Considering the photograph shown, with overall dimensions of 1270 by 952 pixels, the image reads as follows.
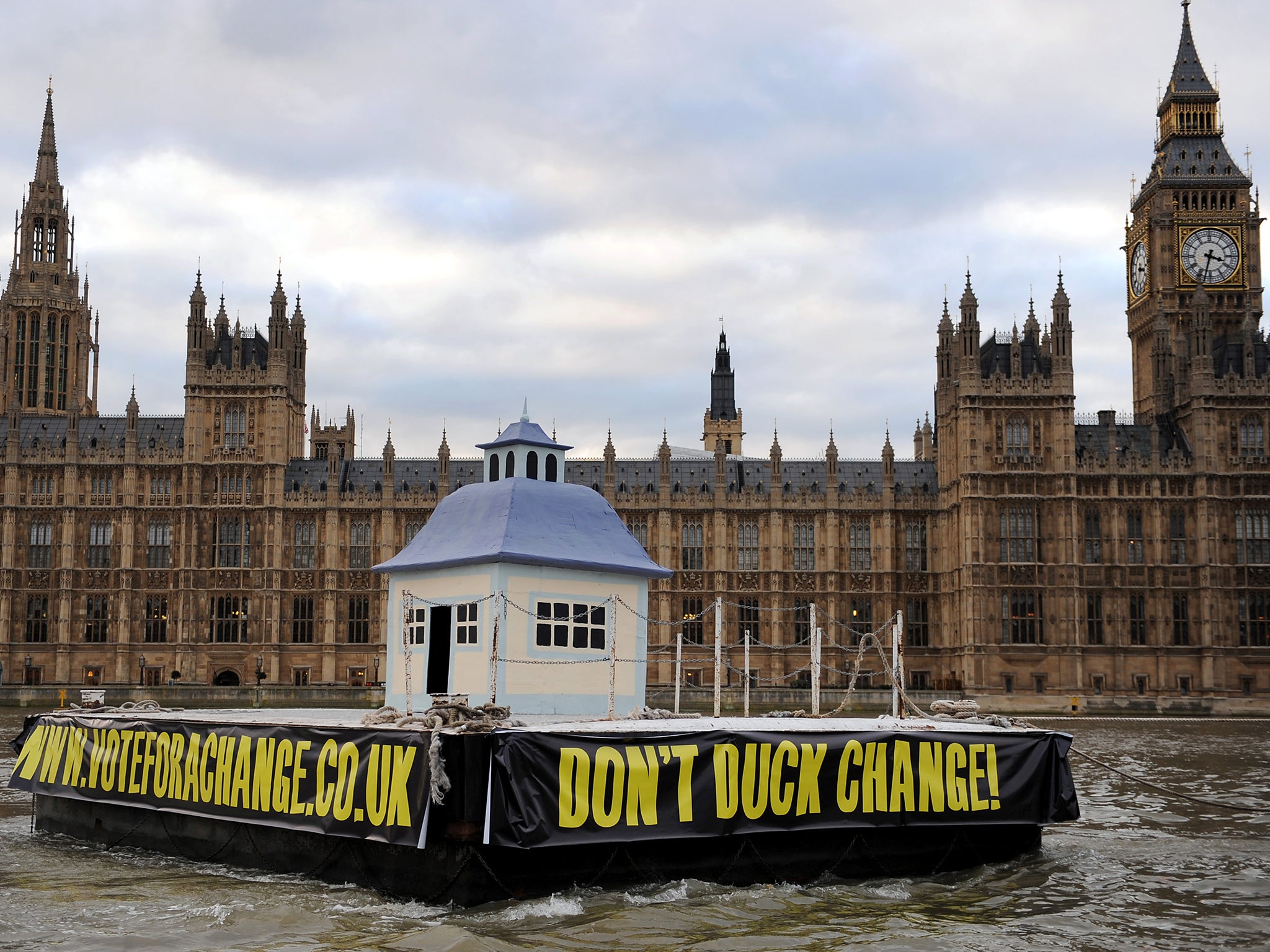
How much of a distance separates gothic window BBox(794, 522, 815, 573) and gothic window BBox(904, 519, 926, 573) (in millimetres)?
6400

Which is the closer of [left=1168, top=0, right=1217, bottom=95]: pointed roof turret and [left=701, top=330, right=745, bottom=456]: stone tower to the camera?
[left=1168, top=0, right=1217, bottom=95]: pointed roof turret

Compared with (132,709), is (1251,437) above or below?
above

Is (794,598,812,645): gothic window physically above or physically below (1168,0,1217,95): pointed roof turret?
below

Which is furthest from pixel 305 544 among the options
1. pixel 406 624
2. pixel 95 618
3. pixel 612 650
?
pixel 612 650

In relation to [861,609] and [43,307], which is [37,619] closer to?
[43,307]

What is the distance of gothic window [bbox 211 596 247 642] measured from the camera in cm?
9150

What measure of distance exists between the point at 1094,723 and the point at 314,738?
177 ft

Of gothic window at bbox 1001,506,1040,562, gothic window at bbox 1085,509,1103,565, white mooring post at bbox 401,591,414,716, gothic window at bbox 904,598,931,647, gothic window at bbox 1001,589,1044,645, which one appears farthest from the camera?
gothic window at bbox 904,598,931,647

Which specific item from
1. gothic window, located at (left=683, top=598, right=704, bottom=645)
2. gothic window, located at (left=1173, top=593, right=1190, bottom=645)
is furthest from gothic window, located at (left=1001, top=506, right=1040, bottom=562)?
gothic window, located at (left=683, top=598, right=704, bottom=645)

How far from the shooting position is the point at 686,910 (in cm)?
1891

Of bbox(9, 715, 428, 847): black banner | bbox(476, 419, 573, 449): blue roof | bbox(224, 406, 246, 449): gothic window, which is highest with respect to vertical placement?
bbox(224, 406, 246, 449): gothic window

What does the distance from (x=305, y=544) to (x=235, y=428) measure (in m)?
9.46

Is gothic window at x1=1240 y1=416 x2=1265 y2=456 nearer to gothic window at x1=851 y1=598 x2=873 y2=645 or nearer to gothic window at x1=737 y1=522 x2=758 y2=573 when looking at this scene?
gothic window at x1=851 y1=598 x2=873 y2=645

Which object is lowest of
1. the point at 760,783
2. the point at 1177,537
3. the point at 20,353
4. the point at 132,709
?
the point at 760,783
